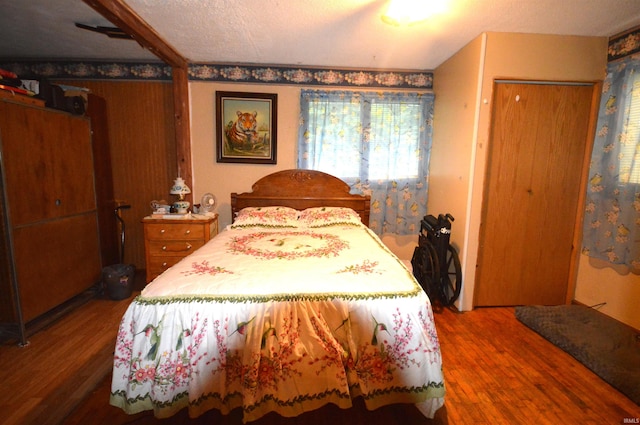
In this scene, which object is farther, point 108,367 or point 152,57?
point 152,57

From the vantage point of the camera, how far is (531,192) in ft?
8.36

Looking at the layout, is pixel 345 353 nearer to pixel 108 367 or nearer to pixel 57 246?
pixel 108 367

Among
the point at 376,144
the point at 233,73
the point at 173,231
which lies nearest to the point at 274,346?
the point at 173,231

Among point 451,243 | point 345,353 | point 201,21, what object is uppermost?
point 201,21

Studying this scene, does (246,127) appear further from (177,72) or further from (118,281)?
(118,281)

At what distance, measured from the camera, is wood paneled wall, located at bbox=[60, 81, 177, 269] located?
10.4 feet

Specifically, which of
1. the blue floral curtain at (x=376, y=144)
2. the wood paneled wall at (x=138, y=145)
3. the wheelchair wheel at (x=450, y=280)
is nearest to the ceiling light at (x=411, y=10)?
the blue floral curtain at (x=376, y=144)

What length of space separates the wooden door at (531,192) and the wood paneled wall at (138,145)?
3.35m

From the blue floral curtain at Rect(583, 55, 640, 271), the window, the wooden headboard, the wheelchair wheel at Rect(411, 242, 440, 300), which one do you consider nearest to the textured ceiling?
the blue floral curtain at Rect(583, 55, 640, 271)

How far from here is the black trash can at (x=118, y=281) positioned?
8.89 feet

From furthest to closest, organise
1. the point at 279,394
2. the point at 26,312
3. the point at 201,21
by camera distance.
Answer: the point at 201,21, the point at 26,312, the point at 279,394

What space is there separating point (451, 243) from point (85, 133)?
12.1 feet

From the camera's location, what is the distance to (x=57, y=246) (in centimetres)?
A: 235

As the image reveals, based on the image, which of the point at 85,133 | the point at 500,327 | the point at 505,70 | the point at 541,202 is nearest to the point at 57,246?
the point at 85,133
